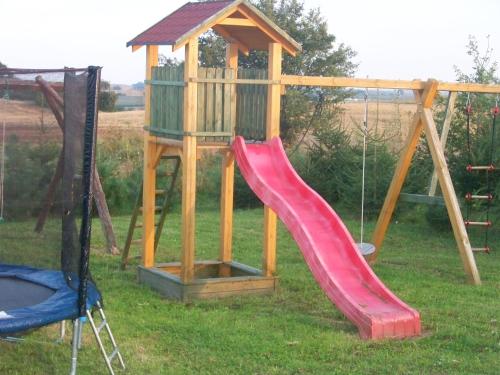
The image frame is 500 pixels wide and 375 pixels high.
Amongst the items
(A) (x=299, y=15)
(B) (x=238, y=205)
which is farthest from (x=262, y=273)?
(A) (x=299, y=15)

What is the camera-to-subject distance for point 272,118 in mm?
8195

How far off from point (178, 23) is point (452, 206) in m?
3.62

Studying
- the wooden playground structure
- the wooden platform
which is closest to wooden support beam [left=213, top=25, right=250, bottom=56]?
the wooden playground structure

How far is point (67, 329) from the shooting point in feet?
Answer: 21.7

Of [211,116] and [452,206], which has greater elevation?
[211,116]

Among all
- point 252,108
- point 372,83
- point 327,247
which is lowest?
point 327,247

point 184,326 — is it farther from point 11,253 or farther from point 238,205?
point 238,205

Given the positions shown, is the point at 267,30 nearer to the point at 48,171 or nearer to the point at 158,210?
the point at 158,210

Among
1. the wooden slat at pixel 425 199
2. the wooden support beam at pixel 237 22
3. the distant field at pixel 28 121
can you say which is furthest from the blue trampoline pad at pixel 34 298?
the wooden slat at pixel 425 199

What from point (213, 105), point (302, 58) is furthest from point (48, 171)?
point (302, 58)

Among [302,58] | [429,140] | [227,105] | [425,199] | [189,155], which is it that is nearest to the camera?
[189,155]

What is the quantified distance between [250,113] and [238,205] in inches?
291

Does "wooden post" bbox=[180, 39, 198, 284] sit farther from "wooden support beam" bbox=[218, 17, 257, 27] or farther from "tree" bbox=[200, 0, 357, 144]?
"tree" bbox=[200, 0, 357, 144]

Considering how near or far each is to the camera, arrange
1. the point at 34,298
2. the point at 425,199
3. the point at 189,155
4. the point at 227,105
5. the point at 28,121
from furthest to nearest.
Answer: the point at 425,199 < the point at 227,105 < the point at 189,155 < the point at 28,121 < the point at 34,298
